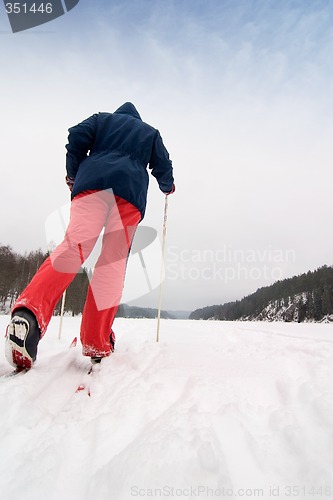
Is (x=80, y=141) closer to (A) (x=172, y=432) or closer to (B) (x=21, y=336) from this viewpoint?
(B) (x=21, y=336)

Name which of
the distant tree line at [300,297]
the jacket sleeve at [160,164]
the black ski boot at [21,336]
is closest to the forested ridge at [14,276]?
the jacket sleeve at [160,164]

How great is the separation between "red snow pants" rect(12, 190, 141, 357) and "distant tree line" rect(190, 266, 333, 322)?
237ft

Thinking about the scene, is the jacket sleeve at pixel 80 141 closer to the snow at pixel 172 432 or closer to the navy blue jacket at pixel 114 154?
the navy blue jacket at pixel 114 154

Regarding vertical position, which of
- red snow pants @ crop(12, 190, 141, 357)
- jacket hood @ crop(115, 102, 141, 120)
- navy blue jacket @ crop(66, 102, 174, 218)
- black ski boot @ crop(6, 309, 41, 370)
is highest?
jacket hood @ crop(115, 102, 141, 120)

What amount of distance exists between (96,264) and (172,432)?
132 centimetres

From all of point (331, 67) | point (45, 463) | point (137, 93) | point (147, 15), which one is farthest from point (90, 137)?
point (137, 93)

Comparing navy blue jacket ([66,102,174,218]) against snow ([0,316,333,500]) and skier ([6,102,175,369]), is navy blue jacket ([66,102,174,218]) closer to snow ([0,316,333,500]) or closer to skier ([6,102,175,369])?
skier ([6,102,175,369])

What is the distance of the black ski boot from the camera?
1.40 metres

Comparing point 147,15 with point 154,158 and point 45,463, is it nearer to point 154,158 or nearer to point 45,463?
point 154,158

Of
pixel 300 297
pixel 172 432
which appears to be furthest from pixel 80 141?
pixel 300 297

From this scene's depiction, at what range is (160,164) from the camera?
238cm

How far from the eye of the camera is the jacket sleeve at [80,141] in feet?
6.56

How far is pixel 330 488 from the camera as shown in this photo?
652 mm

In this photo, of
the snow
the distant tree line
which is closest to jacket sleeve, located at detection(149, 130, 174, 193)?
the snow
